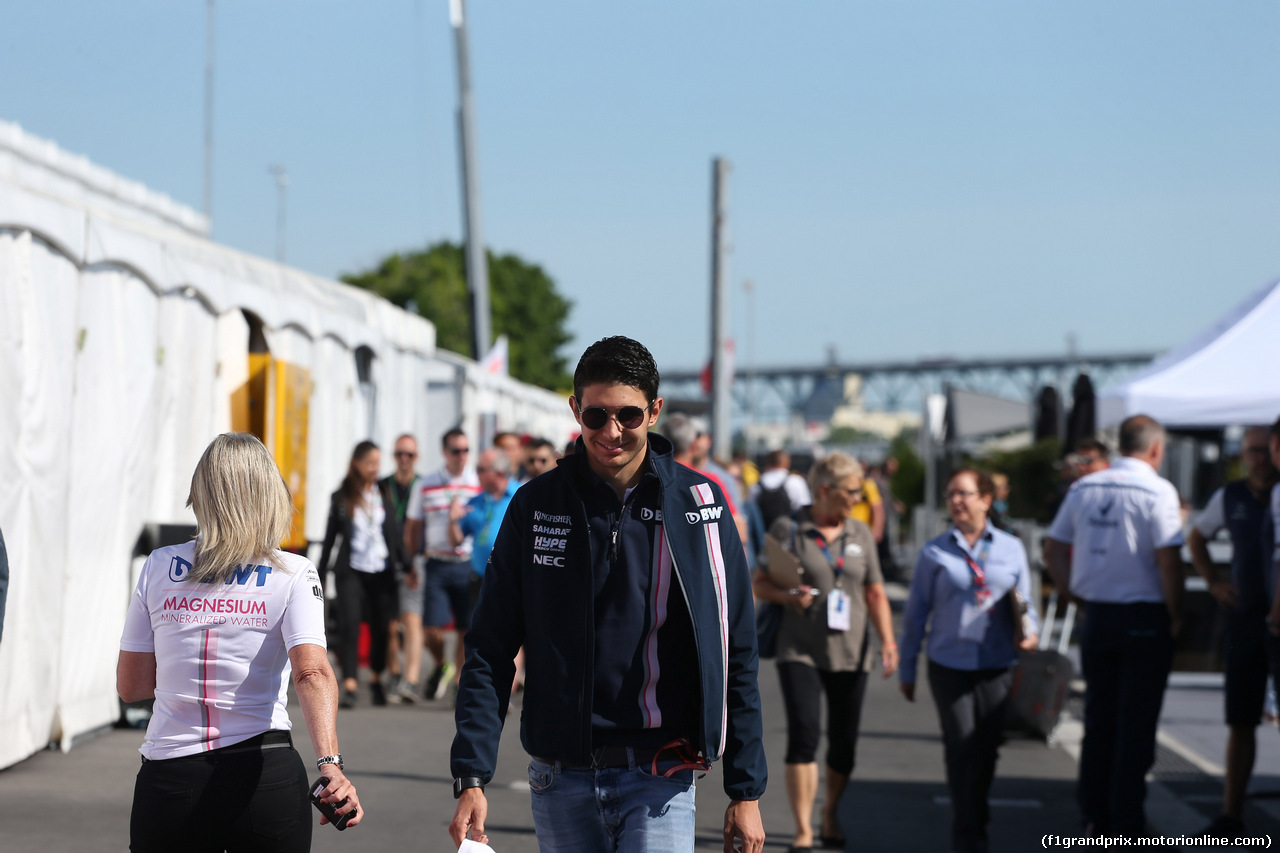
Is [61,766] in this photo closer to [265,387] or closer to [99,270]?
[99,270]

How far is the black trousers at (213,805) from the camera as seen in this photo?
3646 mm

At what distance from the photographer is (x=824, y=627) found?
6914mm

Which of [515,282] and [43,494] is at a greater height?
[515,282]

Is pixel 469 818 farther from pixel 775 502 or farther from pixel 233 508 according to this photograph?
pixel 775 502

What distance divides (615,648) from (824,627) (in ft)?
11.6

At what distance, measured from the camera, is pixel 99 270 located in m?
8.55

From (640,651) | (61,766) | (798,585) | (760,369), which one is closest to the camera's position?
(640,651)

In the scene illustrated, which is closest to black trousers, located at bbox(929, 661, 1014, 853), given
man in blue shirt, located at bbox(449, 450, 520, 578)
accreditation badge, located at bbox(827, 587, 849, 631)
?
accreditation badge, located at bbox(827, 587, 849, 631)

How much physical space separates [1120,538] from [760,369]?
178 meters

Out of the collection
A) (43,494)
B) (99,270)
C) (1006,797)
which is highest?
(99,270)

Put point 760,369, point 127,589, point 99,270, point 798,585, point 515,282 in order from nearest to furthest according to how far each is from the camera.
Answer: point 798,585
point 99,270
point 127,589
point 515,282
point 760,369

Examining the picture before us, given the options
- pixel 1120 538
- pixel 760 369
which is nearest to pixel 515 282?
pixel 1120 538

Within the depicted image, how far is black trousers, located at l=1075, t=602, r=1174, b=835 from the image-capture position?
695 centimetres

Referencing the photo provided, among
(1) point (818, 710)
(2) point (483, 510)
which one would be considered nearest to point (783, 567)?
(1) point (818, 710)
